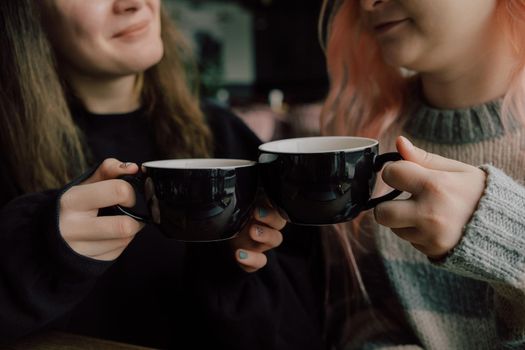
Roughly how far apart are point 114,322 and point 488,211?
0.62 m

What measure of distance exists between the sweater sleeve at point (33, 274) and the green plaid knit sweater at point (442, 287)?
43cm

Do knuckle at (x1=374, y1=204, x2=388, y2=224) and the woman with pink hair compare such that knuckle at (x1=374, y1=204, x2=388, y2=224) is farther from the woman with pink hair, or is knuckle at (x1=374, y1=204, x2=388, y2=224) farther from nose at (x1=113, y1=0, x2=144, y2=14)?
nose at (x1=113, y1=0, x2=144, y2=14)

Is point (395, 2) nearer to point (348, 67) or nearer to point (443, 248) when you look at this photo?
point (348, 67)

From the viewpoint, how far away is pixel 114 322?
31.4 inches

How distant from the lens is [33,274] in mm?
535

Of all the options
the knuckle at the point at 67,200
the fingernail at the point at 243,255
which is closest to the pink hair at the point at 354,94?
the fingernail at the point at 243,255

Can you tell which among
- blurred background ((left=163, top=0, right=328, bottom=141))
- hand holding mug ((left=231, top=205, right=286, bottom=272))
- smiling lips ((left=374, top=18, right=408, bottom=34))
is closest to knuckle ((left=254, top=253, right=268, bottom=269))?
hand holding mug ((left=231, top=205, right=286, bottom=272))

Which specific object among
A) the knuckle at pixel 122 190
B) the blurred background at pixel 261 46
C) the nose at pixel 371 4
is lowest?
the blurred background at pixel 261 46

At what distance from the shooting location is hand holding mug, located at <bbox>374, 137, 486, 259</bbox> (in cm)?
44

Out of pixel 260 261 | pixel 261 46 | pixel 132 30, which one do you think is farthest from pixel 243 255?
pixel 261 46

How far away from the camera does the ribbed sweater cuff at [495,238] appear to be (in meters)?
0.45

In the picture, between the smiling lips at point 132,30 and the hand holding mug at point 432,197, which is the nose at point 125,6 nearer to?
the smiling lips at point 132,30

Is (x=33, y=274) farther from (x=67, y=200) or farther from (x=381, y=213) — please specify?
(x=381, y=213)

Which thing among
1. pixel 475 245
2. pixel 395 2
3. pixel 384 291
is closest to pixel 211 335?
pixel 384 291
